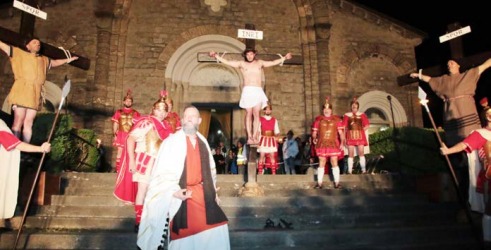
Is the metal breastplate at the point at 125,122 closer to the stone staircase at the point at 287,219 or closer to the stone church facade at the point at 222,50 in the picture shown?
the stone staircase at the point at 287,219

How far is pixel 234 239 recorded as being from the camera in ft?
16.0

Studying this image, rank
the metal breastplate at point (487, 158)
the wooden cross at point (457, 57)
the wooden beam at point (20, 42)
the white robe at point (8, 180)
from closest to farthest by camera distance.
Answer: the white robe at point (8, 180) → the metal breastplate at point (487, 158) → the wooden beam at point (20, 42) → the wooden cross at point (457, 57)

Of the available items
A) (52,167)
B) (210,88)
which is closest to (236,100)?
(210,88)

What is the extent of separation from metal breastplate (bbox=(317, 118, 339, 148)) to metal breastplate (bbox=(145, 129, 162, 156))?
149 inches

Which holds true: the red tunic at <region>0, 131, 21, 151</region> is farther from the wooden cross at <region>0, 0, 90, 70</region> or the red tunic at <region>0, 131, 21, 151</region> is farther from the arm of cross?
the arm of cross

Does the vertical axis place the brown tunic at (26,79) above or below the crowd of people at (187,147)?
above

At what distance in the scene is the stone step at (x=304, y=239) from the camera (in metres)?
4.75

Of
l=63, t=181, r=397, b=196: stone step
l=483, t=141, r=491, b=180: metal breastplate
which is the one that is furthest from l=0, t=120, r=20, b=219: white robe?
l=483, t=141, r=491, b=180: metal breastplate

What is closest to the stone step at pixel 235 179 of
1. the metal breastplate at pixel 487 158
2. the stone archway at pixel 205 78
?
the metal breastplate at pixel 487 158

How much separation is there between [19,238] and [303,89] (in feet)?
35.9

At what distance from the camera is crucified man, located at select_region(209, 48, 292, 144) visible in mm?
7000

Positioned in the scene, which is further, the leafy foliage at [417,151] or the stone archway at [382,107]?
the stone archway at [382,107]

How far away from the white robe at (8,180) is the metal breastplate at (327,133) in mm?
5525

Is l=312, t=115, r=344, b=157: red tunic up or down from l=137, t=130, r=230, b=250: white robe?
up
